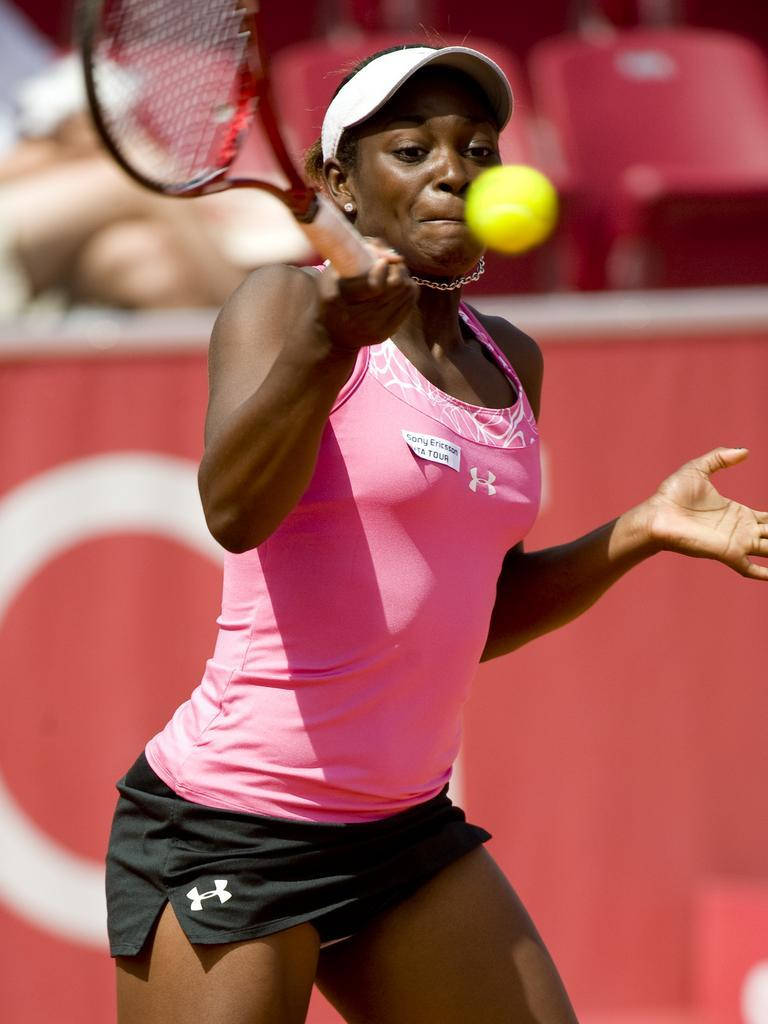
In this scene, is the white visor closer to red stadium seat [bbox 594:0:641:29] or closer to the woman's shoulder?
the woman's shoulder

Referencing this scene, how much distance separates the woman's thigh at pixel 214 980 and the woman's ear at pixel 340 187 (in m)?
1.10

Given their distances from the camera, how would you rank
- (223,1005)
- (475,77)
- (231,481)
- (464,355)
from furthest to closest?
1. (464,355)
2. (475,77)
3. (223,1005)
4. (231,481)

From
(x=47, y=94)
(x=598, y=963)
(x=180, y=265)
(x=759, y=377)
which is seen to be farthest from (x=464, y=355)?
(x=47, y=94)

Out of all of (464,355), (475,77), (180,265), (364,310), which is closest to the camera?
(364,310)

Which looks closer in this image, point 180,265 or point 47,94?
point 180,265

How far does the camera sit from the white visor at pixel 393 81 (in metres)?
2.18

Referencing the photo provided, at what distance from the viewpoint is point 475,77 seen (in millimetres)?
2244

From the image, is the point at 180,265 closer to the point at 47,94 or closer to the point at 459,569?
the point at 47,94

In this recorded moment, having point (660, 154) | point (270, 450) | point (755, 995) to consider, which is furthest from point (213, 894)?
point (660, 154)

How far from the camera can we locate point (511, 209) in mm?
2049

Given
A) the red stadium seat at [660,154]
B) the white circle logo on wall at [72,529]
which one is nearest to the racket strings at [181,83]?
the white circle logo on wall at [72,529]

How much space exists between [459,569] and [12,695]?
82.9 inches

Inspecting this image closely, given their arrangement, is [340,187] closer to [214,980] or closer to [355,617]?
[355,617]

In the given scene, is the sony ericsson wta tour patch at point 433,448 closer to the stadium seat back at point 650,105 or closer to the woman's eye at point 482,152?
the woman's eye at point 482,152
